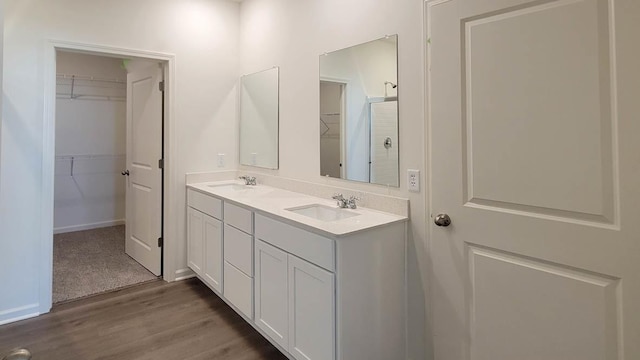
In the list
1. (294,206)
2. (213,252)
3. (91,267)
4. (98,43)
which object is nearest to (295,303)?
(294,206)

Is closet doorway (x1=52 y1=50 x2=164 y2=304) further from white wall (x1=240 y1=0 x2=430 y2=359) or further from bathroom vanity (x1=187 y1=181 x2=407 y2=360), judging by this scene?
bathroom vanity (x1=187 y1=181 x2=407 y2=360)

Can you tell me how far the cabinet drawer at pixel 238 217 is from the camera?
2344mm

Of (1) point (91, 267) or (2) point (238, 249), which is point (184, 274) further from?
(2) point (238, 249)

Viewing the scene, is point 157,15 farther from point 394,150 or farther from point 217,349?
point 217,349

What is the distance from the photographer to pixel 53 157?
276 cm

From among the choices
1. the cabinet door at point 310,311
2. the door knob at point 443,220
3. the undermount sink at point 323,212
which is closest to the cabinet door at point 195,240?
the undermount sink at point 323,212

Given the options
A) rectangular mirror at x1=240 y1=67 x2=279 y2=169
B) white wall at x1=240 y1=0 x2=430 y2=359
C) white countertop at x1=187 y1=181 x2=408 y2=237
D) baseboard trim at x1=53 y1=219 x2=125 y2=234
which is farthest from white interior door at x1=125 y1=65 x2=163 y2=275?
baseboard trim at x1=53 y1=219 x2=125 y2=234

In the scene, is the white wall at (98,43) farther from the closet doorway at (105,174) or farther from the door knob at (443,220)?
the door knob at (443,220)

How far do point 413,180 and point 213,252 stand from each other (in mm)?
1701

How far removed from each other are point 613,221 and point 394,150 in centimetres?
106

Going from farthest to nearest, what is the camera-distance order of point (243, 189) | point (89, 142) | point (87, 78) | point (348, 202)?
point (89, 142) < point (87, 78) < point (243, 189) < point (348, 202)

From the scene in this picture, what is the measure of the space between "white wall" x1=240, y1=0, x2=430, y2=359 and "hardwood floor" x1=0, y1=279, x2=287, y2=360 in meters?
1.13

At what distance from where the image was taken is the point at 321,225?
5.91 feet

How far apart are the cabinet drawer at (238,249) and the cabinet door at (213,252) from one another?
0.13 m
